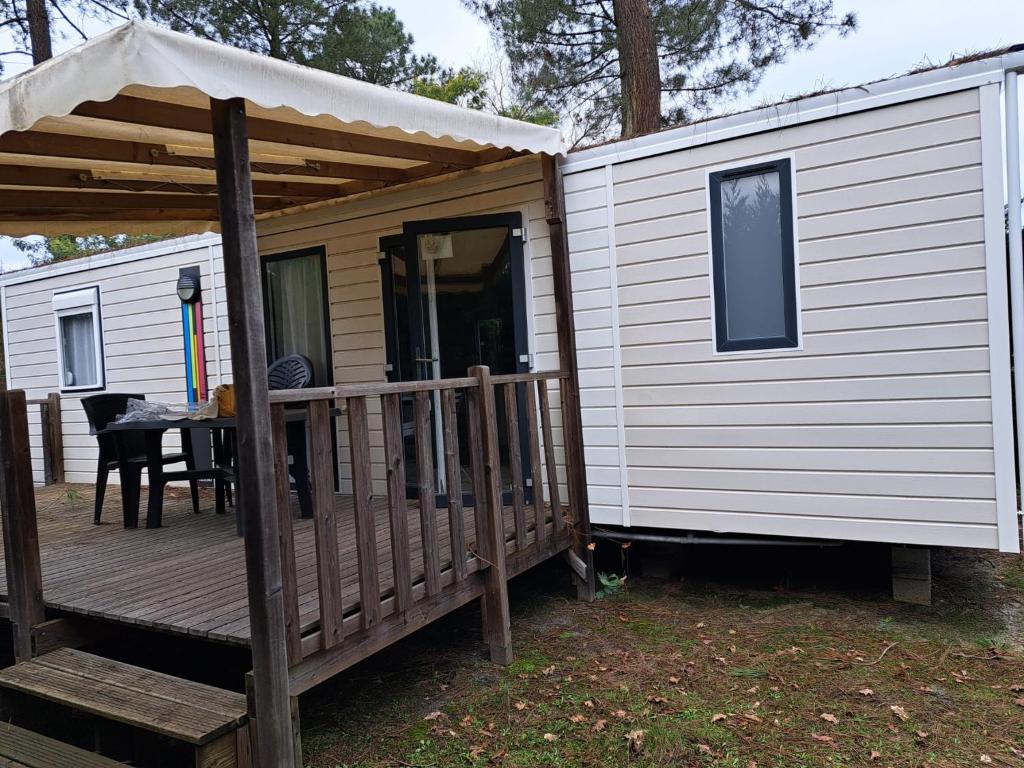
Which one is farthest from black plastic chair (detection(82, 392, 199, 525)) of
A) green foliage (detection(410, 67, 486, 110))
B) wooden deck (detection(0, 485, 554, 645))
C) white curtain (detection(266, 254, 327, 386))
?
green foliage (detection(410, 67, 486, 110))

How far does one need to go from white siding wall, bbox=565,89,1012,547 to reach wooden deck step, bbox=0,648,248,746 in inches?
97.5

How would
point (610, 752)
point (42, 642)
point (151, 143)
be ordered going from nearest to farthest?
1. point (610, 752)
2. point (42, 642)
3. point (151, 143)

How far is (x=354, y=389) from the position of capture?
2703 millimetres

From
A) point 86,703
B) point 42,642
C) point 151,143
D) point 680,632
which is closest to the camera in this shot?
point 86,703

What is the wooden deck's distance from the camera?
2752mm

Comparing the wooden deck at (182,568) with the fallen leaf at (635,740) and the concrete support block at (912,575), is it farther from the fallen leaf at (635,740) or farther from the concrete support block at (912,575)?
the concrete support block at (912,575)

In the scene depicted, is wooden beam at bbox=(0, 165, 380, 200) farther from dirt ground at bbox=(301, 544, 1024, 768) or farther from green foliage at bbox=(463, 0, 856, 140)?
green foliage at bbox=(463, 0, 856, 140)

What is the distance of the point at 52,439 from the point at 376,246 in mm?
4666

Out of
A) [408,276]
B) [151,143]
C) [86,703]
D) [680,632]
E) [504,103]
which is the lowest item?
[680,632]

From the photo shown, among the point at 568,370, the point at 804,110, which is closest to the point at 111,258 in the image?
the point at 568,370

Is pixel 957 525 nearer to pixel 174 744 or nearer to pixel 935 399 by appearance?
pixel 935 399

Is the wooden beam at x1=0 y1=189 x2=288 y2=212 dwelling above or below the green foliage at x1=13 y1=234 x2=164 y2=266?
below

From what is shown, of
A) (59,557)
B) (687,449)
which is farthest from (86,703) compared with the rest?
(687,449)

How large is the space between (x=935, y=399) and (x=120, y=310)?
21.6 ft
